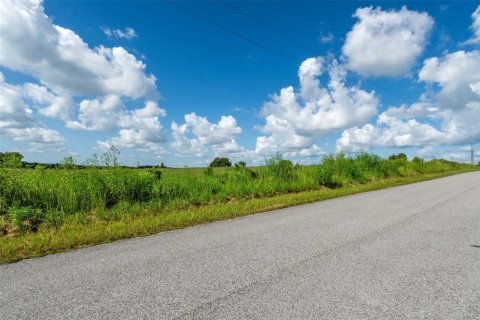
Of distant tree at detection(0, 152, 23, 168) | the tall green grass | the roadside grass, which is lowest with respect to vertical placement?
the roadside grass

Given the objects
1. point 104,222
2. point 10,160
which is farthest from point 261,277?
point 10,160

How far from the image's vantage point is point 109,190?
29.3 ft

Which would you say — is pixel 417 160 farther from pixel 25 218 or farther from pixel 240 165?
pixel 25 218

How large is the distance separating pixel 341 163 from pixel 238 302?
17299 mm

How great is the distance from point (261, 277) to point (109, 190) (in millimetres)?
6751

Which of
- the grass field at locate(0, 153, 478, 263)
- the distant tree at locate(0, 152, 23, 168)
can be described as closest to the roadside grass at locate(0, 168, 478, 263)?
the grass field at locate(0, 153, 478, 263)

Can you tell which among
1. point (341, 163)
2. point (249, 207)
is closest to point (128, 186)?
point (249, 207)

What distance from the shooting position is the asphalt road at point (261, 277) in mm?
2904

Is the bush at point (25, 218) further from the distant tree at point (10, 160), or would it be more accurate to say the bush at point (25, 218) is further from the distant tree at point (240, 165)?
the distant tree at point (240, 165)

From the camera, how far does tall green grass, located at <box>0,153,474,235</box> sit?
23.7ft

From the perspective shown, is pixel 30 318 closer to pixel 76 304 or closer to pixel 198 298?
pixel 76 304

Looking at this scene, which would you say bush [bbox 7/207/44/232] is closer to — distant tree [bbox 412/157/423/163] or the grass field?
the grass field

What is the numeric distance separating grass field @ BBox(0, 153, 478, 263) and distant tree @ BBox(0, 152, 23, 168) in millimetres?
170

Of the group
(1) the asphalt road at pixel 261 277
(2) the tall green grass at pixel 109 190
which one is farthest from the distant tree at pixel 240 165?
(1) the asphalt road at pixel 261 277
